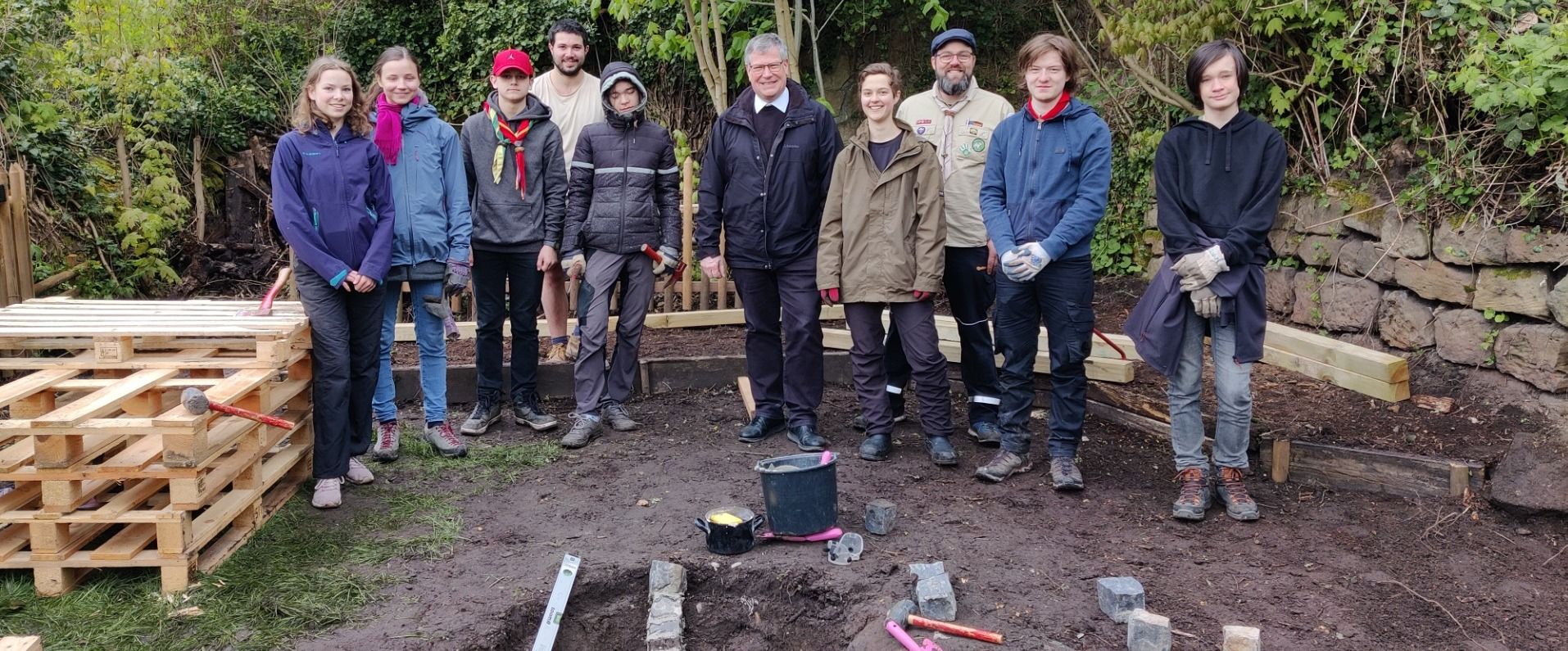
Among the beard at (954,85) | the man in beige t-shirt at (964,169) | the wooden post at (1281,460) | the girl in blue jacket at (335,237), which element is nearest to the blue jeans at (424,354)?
the girl in blue jacket at (335,237)

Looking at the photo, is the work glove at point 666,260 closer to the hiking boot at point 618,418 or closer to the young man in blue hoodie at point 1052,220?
the hiking boot at point 618,418

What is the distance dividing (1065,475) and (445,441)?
9.85 ft

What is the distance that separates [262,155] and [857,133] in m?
9.01

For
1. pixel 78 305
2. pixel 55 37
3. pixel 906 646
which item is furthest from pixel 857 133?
pixel 55 37

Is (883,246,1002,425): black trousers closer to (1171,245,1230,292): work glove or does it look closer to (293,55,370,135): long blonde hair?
(1171,245,1230,292): work glove

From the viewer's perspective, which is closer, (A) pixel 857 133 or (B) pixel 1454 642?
(B) pixel 1454 642

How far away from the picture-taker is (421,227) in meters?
5.18

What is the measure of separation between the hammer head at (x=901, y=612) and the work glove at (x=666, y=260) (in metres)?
2.57

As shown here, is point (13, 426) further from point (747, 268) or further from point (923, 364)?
Result: point (923, 364)

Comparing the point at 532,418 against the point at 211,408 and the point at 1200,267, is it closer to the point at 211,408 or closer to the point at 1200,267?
the point at 211,408

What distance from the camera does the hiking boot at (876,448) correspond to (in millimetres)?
5302

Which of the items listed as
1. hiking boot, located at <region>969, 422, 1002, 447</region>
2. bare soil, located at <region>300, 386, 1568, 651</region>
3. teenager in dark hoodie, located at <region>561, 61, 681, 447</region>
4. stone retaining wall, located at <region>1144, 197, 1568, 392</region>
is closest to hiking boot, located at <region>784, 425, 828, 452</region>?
bare soil, located at <region>300, 386, 1568, 651</region>

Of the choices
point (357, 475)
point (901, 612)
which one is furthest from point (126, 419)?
point (901, 612)

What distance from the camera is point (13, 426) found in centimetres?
354
